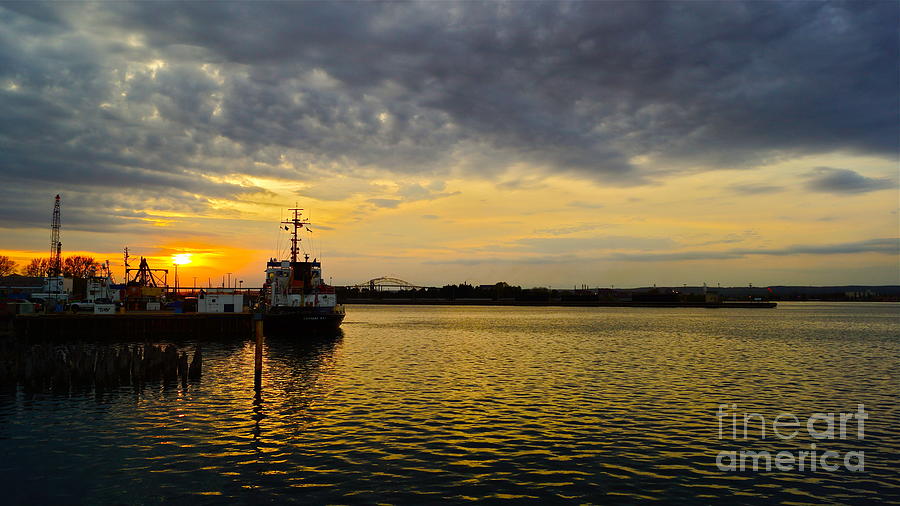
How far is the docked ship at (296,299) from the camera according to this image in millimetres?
79125

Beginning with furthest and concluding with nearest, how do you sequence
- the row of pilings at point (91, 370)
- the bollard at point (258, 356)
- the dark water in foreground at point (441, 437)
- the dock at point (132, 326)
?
1. the dock at point (132, 326)
2. the bollard at point (258, 356)
3. the row of pilings at point (91, 370)
4. the dark water in foreground at point (441, 437)

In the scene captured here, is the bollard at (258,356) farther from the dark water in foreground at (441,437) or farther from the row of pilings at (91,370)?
the row of pilings at (91,370)

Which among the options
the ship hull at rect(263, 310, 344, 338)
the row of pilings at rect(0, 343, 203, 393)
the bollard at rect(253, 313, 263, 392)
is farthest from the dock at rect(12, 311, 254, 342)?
the bollard at rect(253, 313, 263, 392)

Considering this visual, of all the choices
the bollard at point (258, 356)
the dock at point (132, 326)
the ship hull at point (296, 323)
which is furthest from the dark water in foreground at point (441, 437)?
the ship hull at point (296, 323)

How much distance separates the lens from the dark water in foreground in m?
17.8

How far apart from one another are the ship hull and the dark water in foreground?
103ft

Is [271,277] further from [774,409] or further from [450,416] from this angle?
[774,409]

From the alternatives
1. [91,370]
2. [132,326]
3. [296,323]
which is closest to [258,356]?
[91,370]

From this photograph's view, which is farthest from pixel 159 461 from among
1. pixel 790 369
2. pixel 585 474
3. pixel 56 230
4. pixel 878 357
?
pixel 56 230

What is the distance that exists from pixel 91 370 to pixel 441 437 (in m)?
25.1

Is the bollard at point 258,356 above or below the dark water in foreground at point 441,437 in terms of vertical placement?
above

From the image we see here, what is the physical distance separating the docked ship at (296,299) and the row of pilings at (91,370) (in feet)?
129

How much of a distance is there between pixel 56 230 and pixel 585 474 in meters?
175

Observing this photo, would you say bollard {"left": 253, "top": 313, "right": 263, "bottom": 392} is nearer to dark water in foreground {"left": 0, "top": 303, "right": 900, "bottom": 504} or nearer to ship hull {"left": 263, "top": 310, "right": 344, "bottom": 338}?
dark water in foreground {"left": 0, "top": 303, "right": 900, "bottom": 504}
